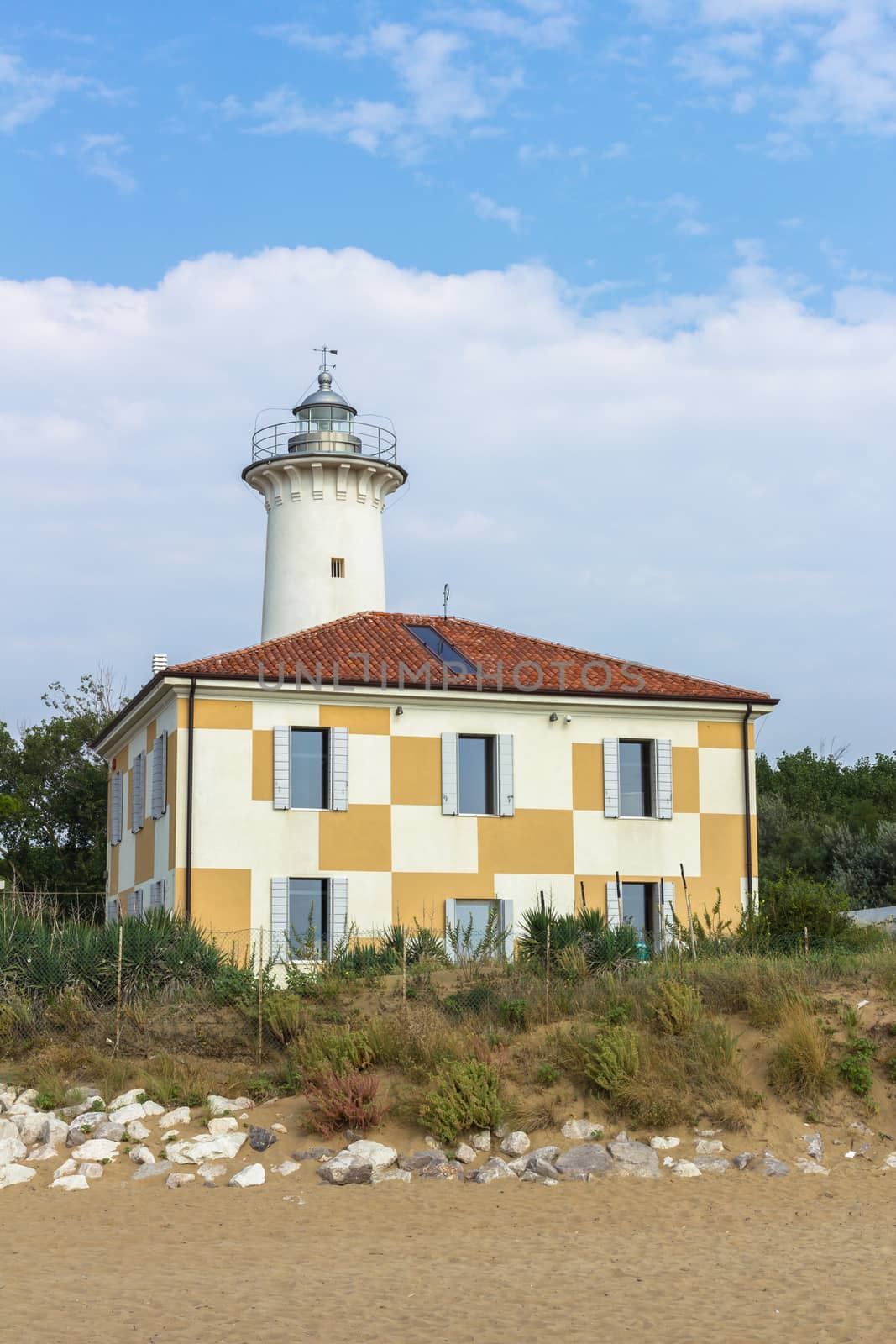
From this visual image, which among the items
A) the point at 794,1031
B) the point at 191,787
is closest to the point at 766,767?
the point at 191,787

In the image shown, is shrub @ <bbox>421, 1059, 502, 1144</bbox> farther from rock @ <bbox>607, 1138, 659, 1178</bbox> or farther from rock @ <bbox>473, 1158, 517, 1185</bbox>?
rock @ <bbox>607, 1138, 659, 1178</bbox>

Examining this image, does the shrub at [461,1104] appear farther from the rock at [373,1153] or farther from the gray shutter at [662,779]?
the gray shutter at [662,779]

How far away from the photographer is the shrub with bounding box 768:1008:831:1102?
17.0 meters

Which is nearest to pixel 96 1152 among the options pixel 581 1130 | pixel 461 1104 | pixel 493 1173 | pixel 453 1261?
pixel 461 1104

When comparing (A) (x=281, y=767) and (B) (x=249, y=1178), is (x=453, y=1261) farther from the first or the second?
(A) (x=281, y=767)

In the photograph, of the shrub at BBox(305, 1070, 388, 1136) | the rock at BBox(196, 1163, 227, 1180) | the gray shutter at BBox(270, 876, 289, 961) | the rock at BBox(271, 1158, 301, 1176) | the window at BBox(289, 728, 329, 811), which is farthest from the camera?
the window at BBox(289, 728, 329, 811)

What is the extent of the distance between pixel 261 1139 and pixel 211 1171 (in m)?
0.78

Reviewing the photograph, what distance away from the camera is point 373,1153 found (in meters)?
16.2

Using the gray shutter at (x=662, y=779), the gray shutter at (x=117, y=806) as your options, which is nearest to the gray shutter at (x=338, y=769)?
the gray shutter at (x=662, y=779)

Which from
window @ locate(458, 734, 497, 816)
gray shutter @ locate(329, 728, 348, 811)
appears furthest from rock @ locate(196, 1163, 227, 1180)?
window @ locate(458, 734, 497, 816)

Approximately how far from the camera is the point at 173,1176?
1591 cm

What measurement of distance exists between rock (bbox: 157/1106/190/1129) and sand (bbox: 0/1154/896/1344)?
856 mm

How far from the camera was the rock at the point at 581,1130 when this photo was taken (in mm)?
16469

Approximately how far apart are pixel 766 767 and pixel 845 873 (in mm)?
14461
